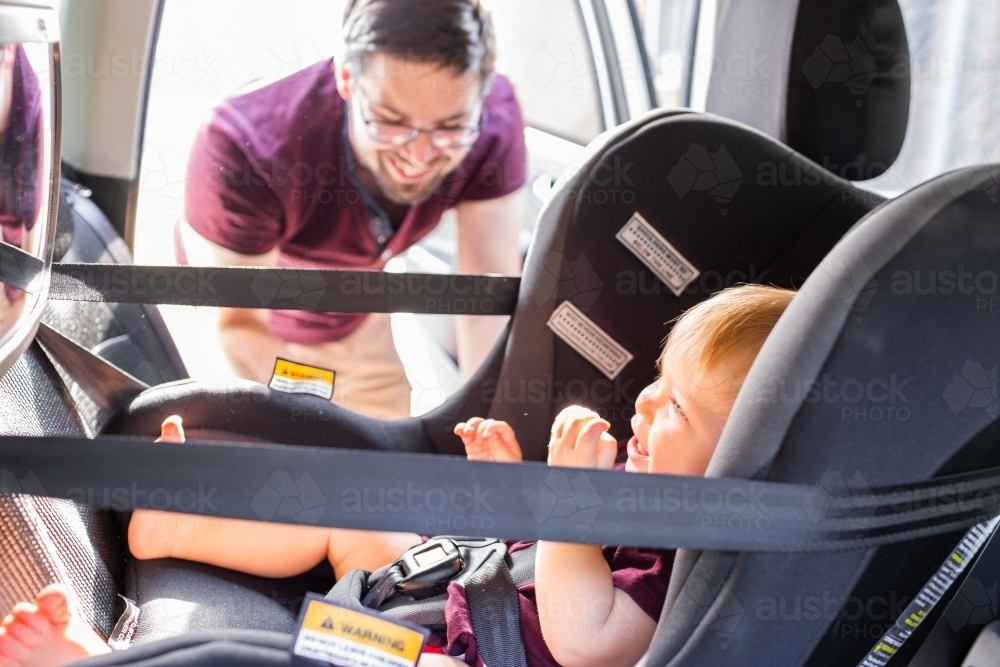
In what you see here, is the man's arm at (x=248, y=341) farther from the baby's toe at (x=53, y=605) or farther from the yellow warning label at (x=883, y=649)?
the yellow warning label at (x=883, y=649)

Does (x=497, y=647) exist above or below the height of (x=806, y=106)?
below

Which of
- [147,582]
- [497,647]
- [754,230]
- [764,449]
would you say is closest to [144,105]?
[147,582]

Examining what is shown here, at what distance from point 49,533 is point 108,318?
2.13ft

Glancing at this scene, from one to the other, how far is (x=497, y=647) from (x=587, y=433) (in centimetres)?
22

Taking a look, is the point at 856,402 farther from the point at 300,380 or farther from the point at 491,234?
the point at 491,234

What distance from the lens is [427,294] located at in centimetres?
113

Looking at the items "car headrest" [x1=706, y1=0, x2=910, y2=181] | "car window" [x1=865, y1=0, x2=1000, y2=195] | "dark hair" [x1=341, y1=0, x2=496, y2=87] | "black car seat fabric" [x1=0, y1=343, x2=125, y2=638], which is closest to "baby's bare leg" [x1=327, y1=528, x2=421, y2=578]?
"black car seat fabric" [x1=0, y1=343, x2=125, y2=638]

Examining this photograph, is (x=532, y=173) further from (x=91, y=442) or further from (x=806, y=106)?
(x=91, y=442)

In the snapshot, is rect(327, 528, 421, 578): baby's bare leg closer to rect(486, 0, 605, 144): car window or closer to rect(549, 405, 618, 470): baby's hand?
rect(549, 405, 618, 470): baby's hand

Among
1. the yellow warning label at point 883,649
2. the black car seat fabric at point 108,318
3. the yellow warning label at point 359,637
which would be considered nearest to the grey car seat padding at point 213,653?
the yellow warning label at point 359,637

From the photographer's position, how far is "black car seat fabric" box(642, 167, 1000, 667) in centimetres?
65

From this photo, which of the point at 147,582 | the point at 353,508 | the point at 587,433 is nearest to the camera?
the point at 353,508

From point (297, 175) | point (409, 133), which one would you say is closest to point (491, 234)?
point (409, 133)

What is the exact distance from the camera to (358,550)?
40.9 inches
